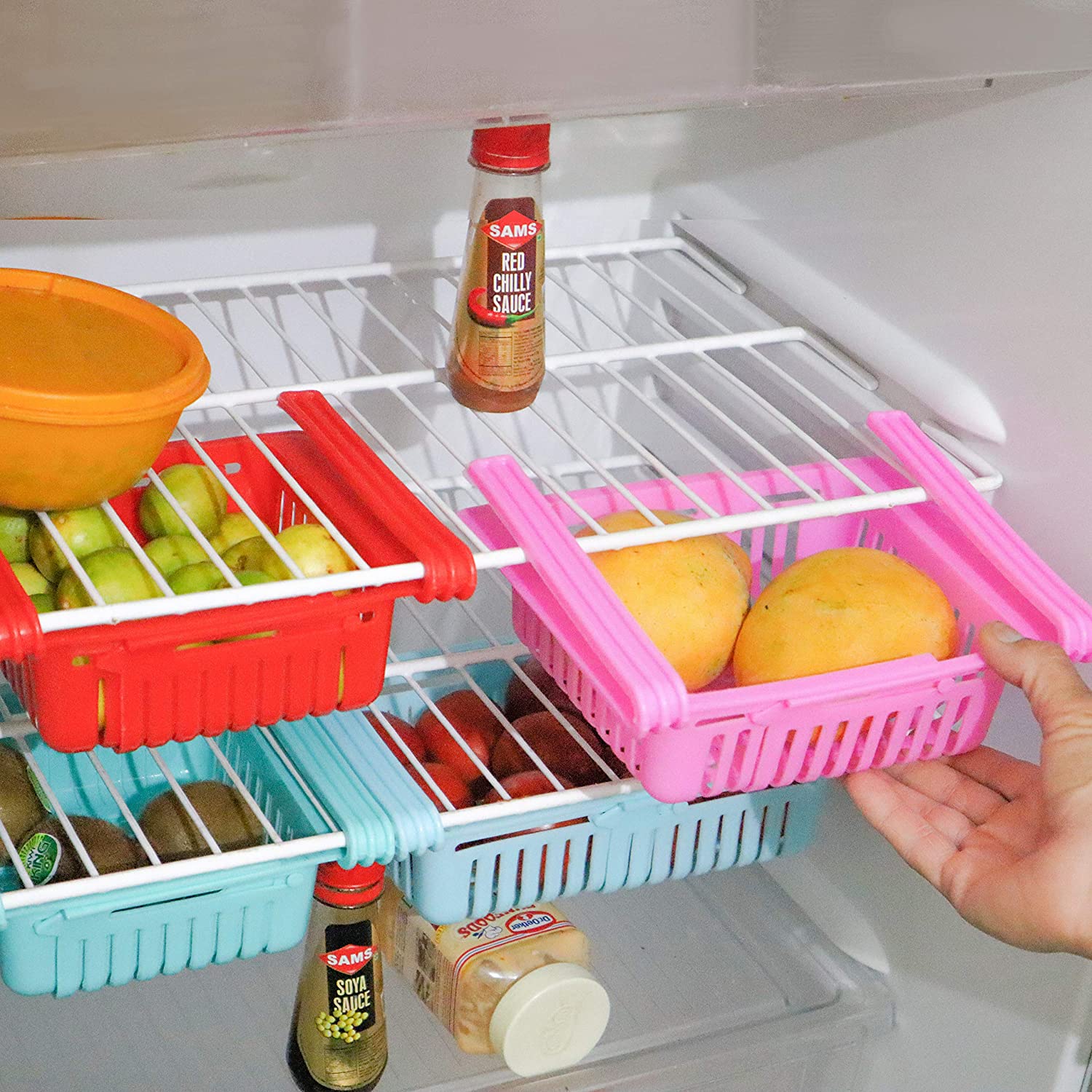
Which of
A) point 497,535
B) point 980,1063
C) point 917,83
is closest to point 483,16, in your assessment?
point 917,83

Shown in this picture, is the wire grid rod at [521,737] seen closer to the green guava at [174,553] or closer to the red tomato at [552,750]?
the red tomato at [552,750]

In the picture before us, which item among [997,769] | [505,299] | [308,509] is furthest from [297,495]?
[997,769]

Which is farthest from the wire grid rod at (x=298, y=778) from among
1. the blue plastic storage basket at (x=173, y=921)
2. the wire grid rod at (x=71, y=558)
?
the wire grid rod at (x=71, y=558)

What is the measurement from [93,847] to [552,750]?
384mm

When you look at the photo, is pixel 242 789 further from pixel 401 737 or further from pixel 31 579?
pixel 31 579

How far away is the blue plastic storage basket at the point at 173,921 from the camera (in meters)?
1.04

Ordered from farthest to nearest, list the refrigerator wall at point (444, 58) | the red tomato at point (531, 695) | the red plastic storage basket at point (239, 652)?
the red tomato at point (531, 695) < the red plastic storage basket at point (239, 652) < the refrigerator wall at point (444, 58)

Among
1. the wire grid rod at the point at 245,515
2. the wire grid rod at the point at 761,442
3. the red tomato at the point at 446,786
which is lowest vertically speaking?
the red tomato at the point at 446,786

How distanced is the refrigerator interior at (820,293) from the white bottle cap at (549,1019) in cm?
7

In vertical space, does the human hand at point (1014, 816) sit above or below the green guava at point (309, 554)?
below

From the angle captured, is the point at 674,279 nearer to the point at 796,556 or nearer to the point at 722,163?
the point at 722,163

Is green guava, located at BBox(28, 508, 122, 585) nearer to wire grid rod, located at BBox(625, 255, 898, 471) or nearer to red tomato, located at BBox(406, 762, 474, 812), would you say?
red tomato, located at BBox(406, 762, 474, 812)

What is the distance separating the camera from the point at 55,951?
3.47 feet

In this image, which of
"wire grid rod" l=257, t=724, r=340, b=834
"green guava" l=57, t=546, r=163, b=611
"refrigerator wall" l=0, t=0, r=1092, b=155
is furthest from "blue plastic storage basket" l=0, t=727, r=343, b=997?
"refrigerator wall" l=0, t=0, r=1092, b=155
